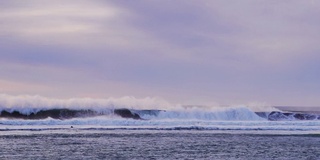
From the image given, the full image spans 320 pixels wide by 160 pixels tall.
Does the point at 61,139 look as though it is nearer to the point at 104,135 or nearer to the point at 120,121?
the point at 104,135

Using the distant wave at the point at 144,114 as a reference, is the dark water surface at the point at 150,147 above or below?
below

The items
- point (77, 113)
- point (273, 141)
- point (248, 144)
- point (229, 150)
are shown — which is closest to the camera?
point (229, 150)

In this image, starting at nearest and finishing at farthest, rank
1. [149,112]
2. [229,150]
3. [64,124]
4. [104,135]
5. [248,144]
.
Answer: [229,150]
[248,144]
[104,135]
[64,124]
[149,112]

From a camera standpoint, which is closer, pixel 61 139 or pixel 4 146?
pixel 4 146

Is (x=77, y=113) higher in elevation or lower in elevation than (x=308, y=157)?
higher

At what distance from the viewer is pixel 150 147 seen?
26562 mm

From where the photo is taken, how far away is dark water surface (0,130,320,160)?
917 inches

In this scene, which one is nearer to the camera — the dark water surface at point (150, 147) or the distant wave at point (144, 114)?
the dark water surface at point (150, 147)

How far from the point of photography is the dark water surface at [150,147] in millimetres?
23297

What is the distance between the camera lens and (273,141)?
103 ft

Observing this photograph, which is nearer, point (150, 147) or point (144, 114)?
point (150, 147)

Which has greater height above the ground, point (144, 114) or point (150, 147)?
point (144, 114)

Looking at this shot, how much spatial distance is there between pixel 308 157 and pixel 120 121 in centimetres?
2510

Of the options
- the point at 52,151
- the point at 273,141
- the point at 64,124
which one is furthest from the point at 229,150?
the point at 64,124
